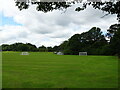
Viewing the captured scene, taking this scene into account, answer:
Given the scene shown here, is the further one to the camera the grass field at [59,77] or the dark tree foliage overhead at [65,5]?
the grass field at [59,77]

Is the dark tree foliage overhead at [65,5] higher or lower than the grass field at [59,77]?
higher

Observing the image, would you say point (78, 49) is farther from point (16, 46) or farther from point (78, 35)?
point (16, 46)

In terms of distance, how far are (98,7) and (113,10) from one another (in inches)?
20.7

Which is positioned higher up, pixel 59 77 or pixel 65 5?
pixel 65 5

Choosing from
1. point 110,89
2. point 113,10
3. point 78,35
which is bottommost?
point 110,89

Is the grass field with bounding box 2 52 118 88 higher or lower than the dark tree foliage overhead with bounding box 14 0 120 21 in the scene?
lower

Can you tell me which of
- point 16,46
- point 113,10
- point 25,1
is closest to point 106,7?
point 113,10

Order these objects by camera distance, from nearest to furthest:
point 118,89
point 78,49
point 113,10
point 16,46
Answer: point 113,10, point 118,89, point 78,49, point 16,46

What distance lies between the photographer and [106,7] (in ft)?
20.3

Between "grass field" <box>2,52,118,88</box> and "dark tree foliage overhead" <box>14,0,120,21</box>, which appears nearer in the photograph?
"dark tree foliage overhead" <box>14,0,120,21</box>

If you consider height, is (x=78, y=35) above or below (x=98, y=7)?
above

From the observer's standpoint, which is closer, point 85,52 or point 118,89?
point 118,89

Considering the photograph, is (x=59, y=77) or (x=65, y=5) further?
(x=59, y=77)

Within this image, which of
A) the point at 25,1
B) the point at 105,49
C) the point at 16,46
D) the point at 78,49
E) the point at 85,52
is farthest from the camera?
the point at 16,46
